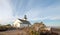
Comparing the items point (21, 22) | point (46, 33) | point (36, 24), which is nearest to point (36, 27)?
point (36, 24)

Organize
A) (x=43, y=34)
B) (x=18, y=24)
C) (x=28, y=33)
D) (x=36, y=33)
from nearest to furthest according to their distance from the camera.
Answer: (x=36, y=33), (x=28, y=33), (x=43, y=34), (x=18, y=24)

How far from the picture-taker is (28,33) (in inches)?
744

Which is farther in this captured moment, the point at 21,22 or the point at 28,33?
the point at 21,22

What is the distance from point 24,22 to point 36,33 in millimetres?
46860

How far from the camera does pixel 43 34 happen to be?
20.8 metres

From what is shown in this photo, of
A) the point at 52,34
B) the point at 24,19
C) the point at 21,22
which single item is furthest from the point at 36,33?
the point at 24,19

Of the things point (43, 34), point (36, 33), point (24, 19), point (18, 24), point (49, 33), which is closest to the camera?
point (36, 33)

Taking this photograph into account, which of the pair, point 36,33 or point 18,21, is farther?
point 18,21

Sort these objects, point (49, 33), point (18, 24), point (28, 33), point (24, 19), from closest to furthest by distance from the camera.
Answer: point (28, 33), point (49, 33), point (18, 24), point (24, 19)

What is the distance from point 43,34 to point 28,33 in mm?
3068

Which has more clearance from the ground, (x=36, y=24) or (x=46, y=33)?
(x=36, y=24)

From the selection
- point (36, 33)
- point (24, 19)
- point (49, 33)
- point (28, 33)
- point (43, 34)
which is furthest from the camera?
point (24, 19)

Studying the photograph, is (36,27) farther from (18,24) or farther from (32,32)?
(18,24)

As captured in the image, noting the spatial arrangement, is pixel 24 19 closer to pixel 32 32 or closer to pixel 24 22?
pixel 24 22
